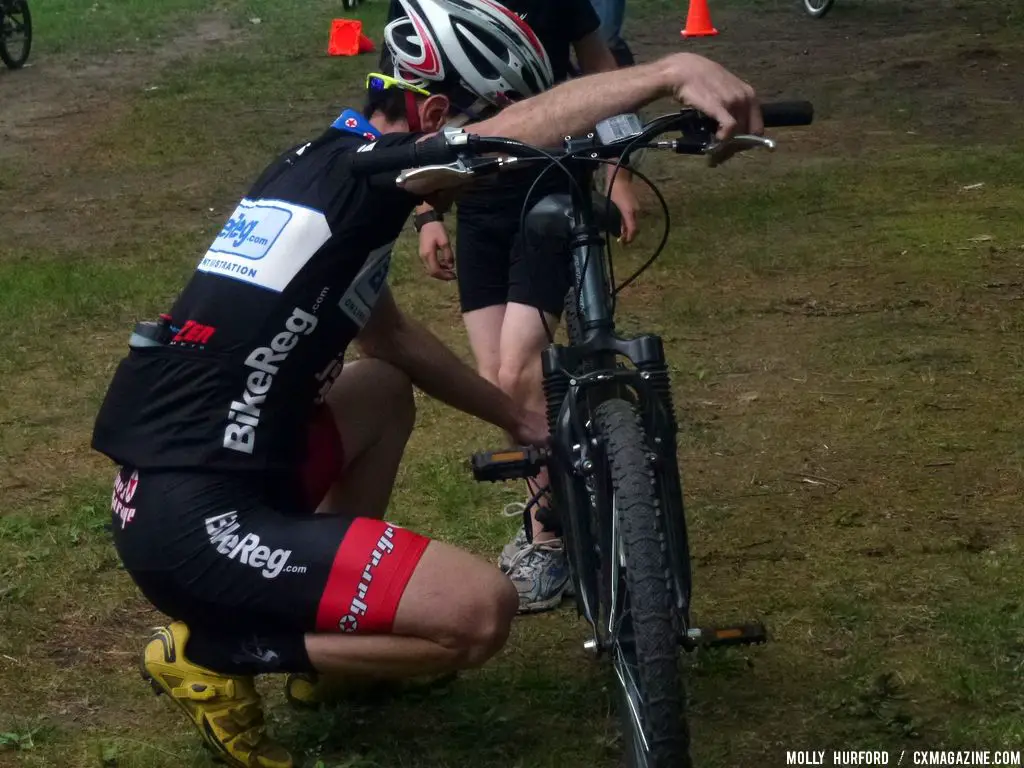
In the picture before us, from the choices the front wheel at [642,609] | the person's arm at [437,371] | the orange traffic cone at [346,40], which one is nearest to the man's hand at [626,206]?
the person's arm at [437,371]

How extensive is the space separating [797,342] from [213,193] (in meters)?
4.43

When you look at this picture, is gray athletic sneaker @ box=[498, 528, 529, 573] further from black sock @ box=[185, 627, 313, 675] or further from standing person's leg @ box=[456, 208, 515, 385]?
black sock @ box=[185, 627, 313, 675]

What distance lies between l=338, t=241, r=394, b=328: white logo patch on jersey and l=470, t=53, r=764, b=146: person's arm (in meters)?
0.41

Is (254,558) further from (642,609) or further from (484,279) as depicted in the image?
(484,279)

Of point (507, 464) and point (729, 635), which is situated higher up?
point (507, 464)

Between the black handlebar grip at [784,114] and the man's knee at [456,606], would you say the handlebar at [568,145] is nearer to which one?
the black handlebar grip at [784,114]

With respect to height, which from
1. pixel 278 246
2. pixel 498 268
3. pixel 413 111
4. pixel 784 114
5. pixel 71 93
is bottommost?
pixel 71 93

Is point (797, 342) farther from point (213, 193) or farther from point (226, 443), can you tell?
point (213, 193)

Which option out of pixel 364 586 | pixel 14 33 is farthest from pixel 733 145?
pixel 14 33

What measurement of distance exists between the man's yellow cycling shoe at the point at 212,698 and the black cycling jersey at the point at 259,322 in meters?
0.42

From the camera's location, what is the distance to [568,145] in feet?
9.46

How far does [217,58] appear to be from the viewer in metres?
14.1

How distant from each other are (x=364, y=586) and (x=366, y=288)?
0.67 meters

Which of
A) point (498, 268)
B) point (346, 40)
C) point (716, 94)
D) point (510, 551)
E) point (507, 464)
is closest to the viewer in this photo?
point (716, 94)
